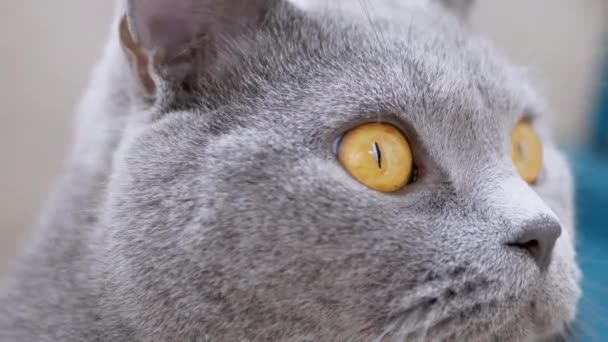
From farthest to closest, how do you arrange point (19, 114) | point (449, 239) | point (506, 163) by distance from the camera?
1. point (19, 114)
2. point (506, 163)
3. point (449, 239)

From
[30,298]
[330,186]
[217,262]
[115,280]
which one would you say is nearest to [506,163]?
[330,186]

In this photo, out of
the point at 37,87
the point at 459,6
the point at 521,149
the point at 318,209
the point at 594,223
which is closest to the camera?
the point at 318,209

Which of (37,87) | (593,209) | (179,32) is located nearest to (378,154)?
(179,32)

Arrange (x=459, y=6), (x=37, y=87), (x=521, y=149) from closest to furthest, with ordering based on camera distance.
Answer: (x=521, y=149) < (x=459, y=6) < (x=37, y=87)

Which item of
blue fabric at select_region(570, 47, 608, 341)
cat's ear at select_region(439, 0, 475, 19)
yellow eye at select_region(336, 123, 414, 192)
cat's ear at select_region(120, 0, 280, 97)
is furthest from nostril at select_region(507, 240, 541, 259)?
cat's ear at select_region(439, 0, 475, 19)

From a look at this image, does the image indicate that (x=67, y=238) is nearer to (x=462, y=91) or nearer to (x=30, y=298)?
(x=30, y=298)

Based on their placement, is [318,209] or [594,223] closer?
[318,209]

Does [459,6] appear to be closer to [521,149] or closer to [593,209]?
[521,149]

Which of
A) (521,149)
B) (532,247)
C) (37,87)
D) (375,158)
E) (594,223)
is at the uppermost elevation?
(37,87)
